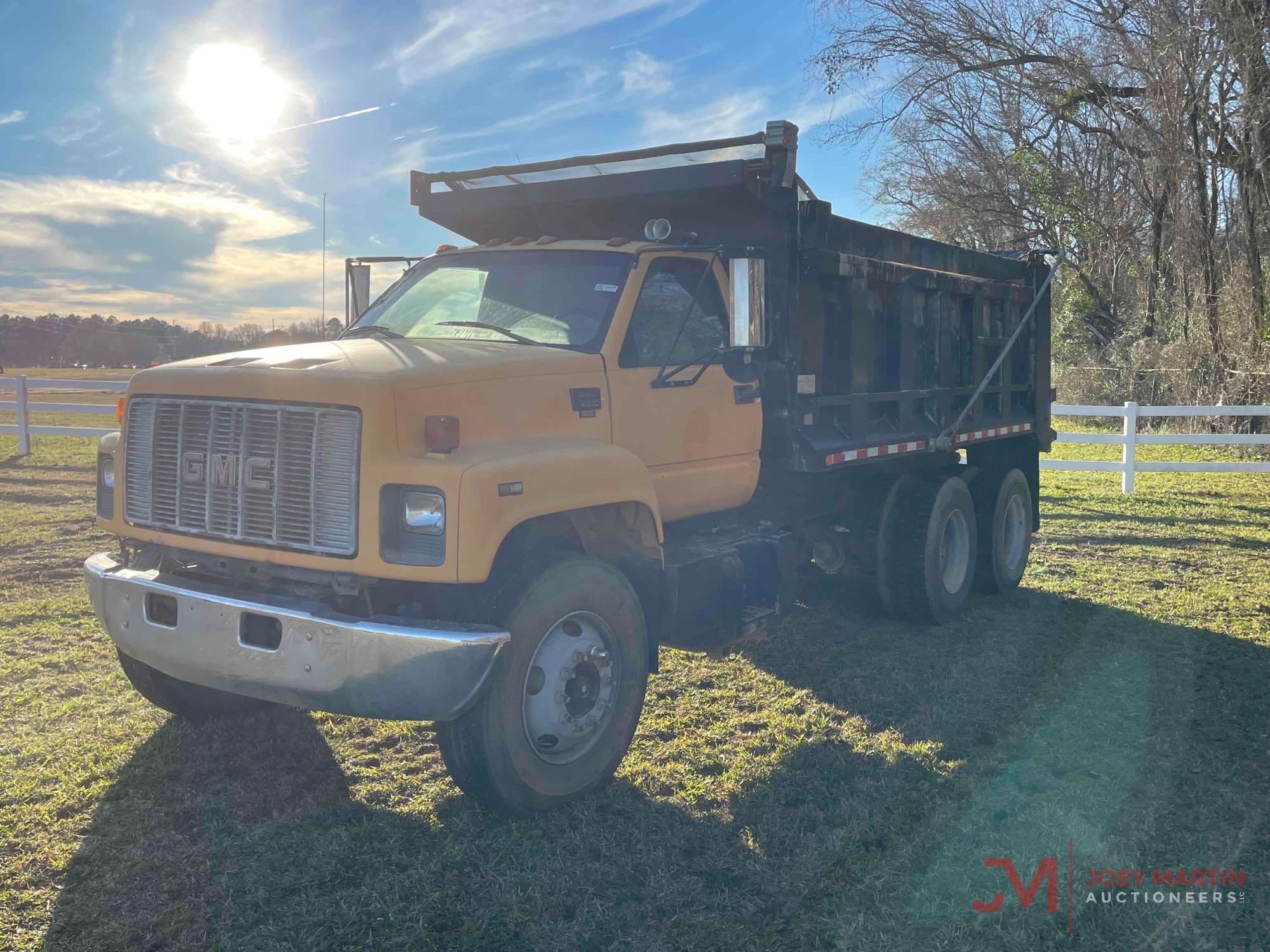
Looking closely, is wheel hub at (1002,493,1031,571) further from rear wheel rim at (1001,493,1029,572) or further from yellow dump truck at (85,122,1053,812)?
yellow dump truck at (85,122,1053,812)

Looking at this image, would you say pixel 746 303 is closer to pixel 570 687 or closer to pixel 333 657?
pixel 570 687

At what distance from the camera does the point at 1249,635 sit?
7344 millimetres

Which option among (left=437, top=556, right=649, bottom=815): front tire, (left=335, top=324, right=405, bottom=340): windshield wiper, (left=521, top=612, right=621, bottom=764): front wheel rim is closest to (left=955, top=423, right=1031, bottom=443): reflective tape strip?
(left=437, top=556, right=649, bottom=815): front tire

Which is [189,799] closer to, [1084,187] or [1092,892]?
[1092,892]

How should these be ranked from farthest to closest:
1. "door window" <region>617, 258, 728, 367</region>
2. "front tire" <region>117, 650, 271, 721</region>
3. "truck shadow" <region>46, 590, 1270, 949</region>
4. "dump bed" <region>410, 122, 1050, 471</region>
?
1. "dump bed" <region>410, 122, 1050, 471</region>
2. "door window" <region>617, 258, 728, 367</region>
3. "front tire" <region>117, 650, 271, 721</region>
4. "truck shadow" <region>46, 590, 1270, 949</region>

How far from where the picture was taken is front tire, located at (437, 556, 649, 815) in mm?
4207

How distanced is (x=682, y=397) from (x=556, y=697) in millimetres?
1755

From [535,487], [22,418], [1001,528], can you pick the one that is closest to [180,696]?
[535,487]

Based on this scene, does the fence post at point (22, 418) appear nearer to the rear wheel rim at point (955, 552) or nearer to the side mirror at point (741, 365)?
the rear wheel rim at point (955, 552)

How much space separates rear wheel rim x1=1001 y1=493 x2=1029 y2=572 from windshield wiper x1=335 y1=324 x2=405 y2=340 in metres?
5.63

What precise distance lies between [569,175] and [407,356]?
2.28 meters

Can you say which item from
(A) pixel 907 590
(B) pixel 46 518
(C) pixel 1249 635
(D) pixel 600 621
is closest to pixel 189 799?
(D) pixel 600 621

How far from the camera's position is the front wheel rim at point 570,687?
444 centimetres

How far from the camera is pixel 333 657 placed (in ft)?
13.0
